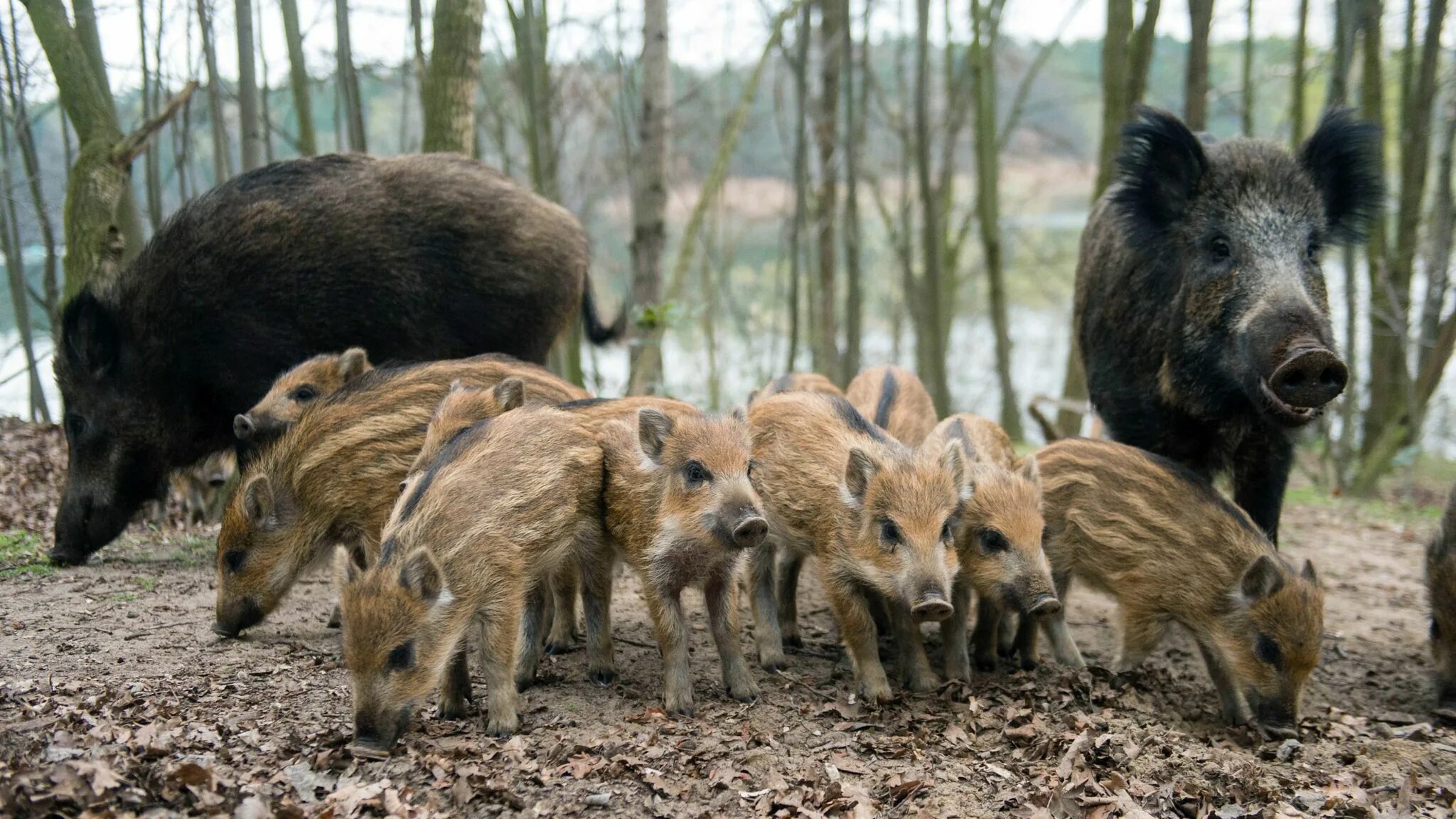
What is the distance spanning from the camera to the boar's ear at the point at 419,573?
12.3 ft

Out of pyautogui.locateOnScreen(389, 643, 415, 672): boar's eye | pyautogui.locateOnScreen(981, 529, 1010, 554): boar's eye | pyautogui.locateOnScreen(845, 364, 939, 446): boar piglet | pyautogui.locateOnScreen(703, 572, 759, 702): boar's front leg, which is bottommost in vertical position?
pyautogui.locateOnScreen(703, 572, 759, 702): boar's front leg

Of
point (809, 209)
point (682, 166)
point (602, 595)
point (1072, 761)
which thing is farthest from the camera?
point (682, 166)

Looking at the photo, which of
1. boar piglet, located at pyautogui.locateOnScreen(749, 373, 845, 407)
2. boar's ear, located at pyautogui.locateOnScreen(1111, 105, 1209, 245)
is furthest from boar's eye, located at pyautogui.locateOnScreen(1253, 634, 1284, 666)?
boar piglet, located at pyautogui.locateOnScreen(749, 373, 845, 407)

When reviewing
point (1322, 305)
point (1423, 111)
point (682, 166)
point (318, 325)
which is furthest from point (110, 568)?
point (682, 166)

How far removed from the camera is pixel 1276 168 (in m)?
5.29

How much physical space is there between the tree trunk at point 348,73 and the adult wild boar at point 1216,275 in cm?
619

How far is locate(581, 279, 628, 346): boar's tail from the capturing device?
705 centimetres

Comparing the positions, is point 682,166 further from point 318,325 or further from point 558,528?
point 558,528

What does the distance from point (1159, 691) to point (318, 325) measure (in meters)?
4.61

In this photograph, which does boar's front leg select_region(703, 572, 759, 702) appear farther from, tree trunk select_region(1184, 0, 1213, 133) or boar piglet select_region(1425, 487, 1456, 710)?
tree trunk select_region(1184, 0, 1213, 133)

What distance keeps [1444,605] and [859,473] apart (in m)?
2.90

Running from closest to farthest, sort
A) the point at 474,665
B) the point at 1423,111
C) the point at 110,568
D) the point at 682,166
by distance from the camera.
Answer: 1. the point at 474,665
2. the point at 110,568
3. the point at 1423,111
4. the point at 682,166

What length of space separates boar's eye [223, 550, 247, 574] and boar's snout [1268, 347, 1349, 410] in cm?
437

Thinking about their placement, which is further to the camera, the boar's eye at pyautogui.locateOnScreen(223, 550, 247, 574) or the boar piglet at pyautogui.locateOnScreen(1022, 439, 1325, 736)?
the boar's eye at pyautogui.locateOnScreen(223, 550, 247, 574)
